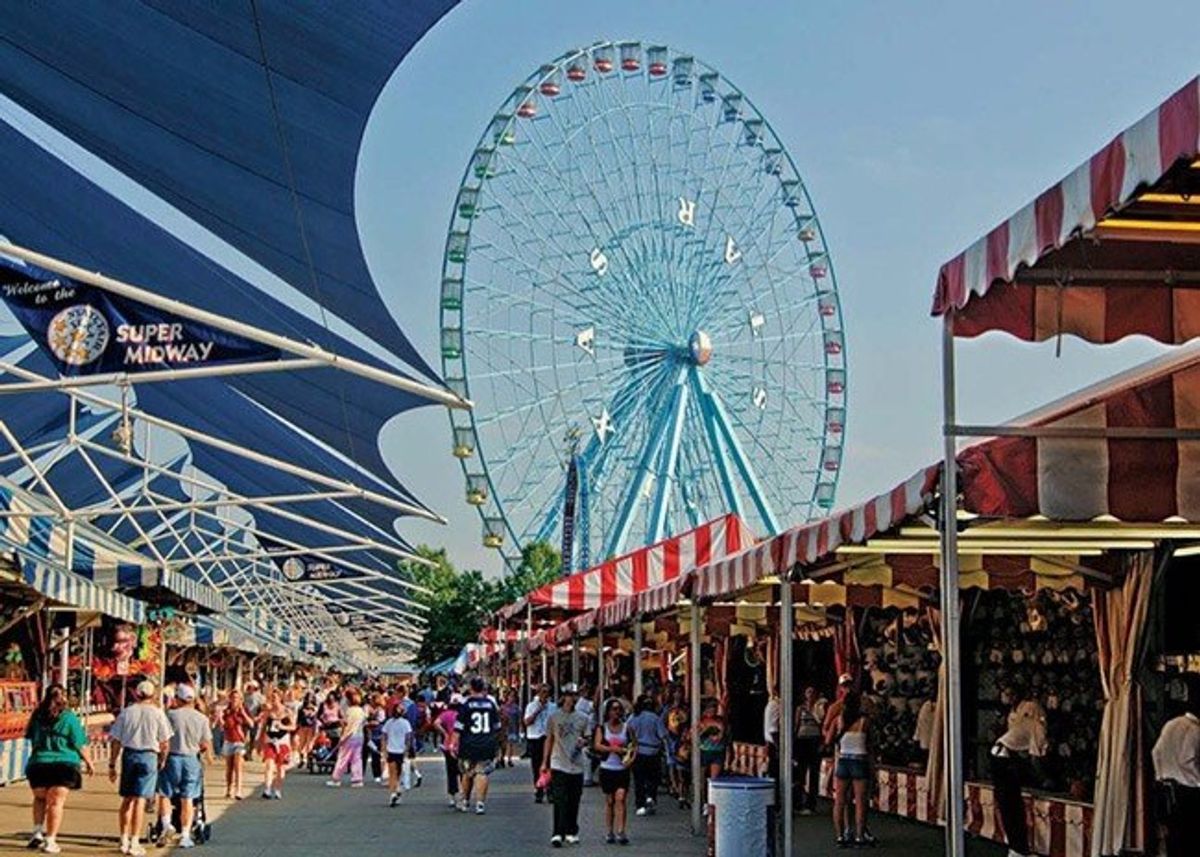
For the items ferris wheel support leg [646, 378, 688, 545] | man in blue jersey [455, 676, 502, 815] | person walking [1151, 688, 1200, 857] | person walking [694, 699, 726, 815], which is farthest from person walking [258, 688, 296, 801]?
person walking [1151, 688, 1200, 857]

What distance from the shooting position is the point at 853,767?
16.3m

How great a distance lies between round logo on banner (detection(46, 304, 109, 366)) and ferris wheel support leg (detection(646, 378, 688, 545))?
896 inches

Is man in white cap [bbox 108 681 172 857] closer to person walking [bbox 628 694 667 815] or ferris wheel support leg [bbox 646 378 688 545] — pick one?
person walking [bbox 628 694 667 815]

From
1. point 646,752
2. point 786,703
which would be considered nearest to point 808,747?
point 646,752

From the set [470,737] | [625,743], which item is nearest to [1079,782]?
[625,743]

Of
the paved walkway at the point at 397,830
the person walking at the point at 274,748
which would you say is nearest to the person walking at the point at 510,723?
the person walking at the point at 274,748

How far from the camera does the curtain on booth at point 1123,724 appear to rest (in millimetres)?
12820

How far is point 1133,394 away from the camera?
938 centimetres

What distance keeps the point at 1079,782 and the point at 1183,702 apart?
45.3 inches

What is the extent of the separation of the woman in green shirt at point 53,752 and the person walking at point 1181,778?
8181 mm

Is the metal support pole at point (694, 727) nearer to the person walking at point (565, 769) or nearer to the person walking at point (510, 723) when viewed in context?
the person walking at point (565, 769)

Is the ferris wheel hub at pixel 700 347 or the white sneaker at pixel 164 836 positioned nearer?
the white sneaker at pixel 164 836

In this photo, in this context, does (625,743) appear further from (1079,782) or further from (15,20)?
(15,20)

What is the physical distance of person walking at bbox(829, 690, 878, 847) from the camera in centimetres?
1630
